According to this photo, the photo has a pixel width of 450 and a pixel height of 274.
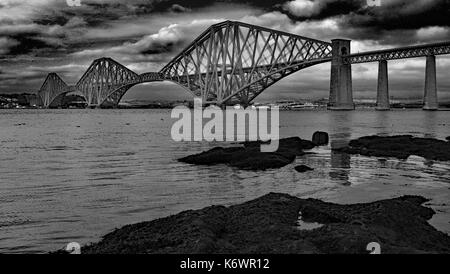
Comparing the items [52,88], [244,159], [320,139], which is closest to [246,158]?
[244,159]

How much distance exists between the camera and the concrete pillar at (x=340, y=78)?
114m

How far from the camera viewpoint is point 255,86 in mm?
99000

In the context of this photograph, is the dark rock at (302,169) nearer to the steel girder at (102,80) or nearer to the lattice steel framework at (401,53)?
the lattice steel framework at (401,53)

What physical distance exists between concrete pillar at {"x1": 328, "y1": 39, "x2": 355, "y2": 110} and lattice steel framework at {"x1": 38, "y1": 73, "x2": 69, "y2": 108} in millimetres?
95607

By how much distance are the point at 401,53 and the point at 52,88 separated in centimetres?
12467

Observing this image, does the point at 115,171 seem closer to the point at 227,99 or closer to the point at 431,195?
the point at 431,195

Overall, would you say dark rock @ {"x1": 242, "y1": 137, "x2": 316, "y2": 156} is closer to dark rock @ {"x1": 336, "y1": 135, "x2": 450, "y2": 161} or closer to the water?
dark rock @ {"x1": 336, "y1": 135, "x2": 450, "y2": 161}

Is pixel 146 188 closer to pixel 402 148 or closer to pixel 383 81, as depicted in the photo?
pixel 402 148

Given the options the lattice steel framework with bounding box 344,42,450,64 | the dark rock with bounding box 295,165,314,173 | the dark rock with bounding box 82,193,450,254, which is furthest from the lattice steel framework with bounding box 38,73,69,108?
the dark rock with bounding box 82,193,450,254

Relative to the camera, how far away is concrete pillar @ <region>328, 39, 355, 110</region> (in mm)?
113625

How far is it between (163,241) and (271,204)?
2892 mm

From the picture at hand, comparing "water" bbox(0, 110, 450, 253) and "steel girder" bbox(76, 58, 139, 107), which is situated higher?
"steel girder" bbox(76, 58, 139, 107)

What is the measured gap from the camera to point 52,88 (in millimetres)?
166250
